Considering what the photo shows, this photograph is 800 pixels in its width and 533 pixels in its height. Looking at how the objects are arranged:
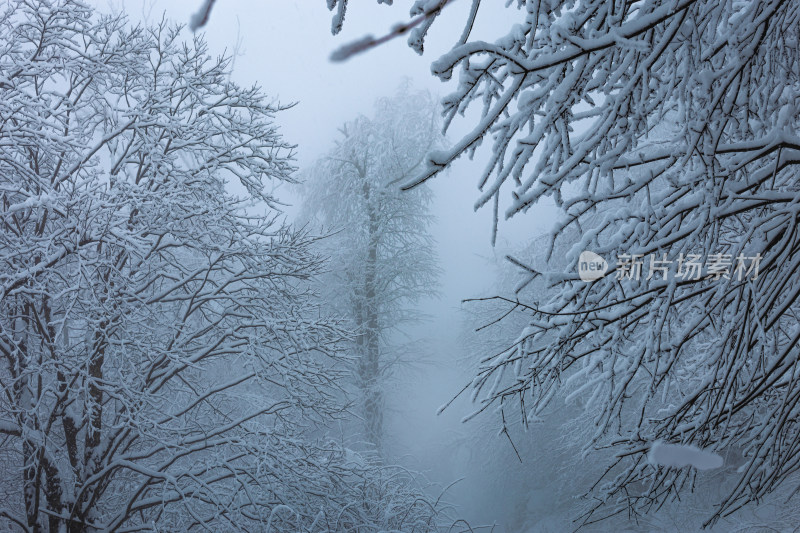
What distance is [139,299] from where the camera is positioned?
16.4 ft

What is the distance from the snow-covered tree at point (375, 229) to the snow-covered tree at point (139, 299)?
5564 mm

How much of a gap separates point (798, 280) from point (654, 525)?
26.4 feet

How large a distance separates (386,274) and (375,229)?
107 centimetres

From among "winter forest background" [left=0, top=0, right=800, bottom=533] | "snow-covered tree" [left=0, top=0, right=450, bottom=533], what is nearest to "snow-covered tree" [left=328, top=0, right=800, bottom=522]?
"winter forest background" [left=0, top=0, right=800, bottom=533]

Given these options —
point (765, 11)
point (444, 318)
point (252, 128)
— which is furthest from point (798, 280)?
point (444, 318)

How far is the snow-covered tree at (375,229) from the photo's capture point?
1214 centimetres

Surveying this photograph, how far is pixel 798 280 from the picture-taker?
2.26 m

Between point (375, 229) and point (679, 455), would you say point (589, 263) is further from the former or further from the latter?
point (375, 229)

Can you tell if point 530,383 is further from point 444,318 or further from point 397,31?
point 444,318

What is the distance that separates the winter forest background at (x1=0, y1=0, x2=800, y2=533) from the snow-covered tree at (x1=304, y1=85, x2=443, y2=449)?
0.07 m

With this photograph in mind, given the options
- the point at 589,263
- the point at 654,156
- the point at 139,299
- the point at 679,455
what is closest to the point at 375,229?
the point at 139,299

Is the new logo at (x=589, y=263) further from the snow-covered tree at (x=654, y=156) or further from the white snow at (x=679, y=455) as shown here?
the white snow at (x=679, y=455)

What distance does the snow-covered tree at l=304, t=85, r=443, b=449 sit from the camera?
1214 cm

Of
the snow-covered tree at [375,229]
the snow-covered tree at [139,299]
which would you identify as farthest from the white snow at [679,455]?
the snow-covered tree at [375,229]
